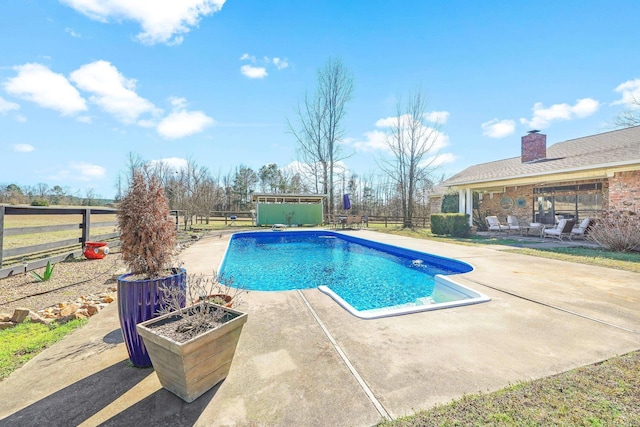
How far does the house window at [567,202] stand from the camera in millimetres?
11312

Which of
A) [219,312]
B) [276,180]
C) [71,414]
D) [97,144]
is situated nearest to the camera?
[71,414]

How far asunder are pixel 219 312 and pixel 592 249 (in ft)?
36.2

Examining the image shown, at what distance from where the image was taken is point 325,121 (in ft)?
71.2

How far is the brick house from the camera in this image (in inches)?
359

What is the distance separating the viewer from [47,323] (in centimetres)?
303

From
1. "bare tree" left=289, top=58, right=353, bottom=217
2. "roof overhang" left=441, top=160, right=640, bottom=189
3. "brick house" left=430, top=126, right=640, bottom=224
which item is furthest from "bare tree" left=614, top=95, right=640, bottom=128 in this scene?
"bare tree" left=289, top=58, right=353, bottom=217

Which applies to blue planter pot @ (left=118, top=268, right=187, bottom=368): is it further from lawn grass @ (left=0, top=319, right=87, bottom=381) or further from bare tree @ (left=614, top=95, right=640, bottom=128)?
bare tree @ (left=614, top=95, right=640, bottom=128)

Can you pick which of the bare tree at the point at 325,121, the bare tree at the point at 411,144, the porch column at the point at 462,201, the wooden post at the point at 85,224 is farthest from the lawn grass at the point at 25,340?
the bare tree at the point at 325,121

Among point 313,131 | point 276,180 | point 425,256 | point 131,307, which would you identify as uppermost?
point 313,131

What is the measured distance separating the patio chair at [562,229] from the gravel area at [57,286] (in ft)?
45.3

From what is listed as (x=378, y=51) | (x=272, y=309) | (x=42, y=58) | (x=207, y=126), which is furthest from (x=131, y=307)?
(x=207, y=126)

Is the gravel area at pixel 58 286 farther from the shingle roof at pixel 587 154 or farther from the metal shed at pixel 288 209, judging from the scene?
the shingle roof at pixel 587 154

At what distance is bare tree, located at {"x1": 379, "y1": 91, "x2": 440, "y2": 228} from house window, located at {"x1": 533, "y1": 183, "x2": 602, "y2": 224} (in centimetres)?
647

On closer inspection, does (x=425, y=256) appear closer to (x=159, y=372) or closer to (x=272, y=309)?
(x=272, y=309)
